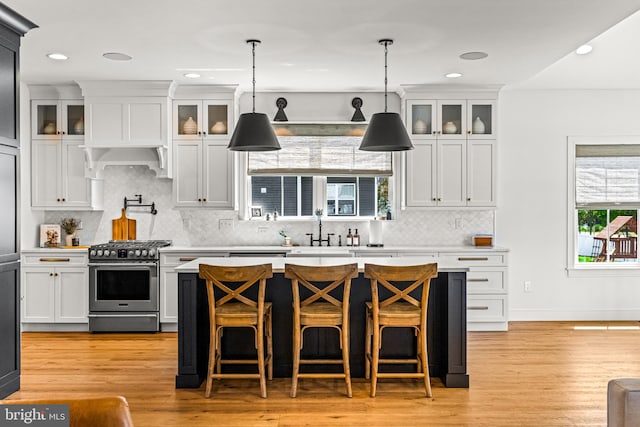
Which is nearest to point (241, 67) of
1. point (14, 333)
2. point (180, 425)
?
point (14, 333)

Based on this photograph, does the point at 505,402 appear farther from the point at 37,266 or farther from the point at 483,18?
the point at 37,266

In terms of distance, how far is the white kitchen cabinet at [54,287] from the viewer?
6.05 metres

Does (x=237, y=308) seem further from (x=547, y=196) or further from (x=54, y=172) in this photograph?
(x=547, y=196)

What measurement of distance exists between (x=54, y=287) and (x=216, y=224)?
5.98 ft

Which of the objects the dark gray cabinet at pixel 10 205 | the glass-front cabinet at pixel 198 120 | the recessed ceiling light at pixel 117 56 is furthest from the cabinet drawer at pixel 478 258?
the dark gray cabinet at pixel 10 205

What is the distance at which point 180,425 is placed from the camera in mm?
3465

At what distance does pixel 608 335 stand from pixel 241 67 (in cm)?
453

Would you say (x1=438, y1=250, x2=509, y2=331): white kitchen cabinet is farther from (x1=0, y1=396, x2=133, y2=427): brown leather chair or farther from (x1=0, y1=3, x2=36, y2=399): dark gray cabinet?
(x1=0, y1=396, x2=133, y2=427): brown leather chair

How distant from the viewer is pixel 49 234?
6453 mm

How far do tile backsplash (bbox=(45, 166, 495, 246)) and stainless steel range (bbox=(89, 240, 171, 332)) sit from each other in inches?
27.0

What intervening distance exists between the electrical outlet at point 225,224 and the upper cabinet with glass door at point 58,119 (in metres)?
1.76

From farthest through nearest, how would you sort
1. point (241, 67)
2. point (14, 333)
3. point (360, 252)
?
1. point (360, 252)
2. point (241, 67)
3. point (14, 333)

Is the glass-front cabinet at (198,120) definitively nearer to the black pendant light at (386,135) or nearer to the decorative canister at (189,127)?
the decorative canister at (189,127)

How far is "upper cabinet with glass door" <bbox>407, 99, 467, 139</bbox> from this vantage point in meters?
6.41
